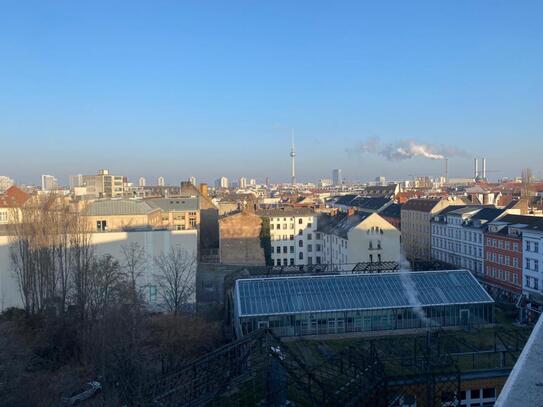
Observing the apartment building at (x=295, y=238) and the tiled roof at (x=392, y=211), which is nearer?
the apartment building at (x=295, y=238)

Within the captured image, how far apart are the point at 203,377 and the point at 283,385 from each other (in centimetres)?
200

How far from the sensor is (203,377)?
39.5 ft

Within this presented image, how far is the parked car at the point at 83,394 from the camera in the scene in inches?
636

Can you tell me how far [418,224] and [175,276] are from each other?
30376mm

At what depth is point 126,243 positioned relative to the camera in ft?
92.4

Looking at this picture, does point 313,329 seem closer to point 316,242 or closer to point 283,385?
point 283,385

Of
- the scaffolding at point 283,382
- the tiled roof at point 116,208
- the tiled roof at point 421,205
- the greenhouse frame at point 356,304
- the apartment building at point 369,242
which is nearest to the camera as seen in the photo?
the scaffolding at point 283,382

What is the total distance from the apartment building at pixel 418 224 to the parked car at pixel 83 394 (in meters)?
35.5

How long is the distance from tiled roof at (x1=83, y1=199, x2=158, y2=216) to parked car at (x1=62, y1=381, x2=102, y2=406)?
15.5m

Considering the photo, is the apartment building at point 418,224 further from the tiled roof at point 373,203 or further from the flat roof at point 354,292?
the flat roof at point 354,292

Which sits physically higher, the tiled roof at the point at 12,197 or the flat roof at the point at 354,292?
the tiled roof at the point at 12,197

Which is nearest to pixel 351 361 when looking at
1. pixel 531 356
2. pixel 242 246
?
pixel 531 356

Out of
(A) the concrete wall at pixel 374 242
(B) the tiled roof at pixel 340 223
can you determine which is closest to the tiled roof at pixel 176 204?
(B) the tiled roof at pixel 340 223

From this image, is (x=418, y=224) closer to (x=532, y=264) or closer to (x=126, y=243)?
(x=532, y=264)
